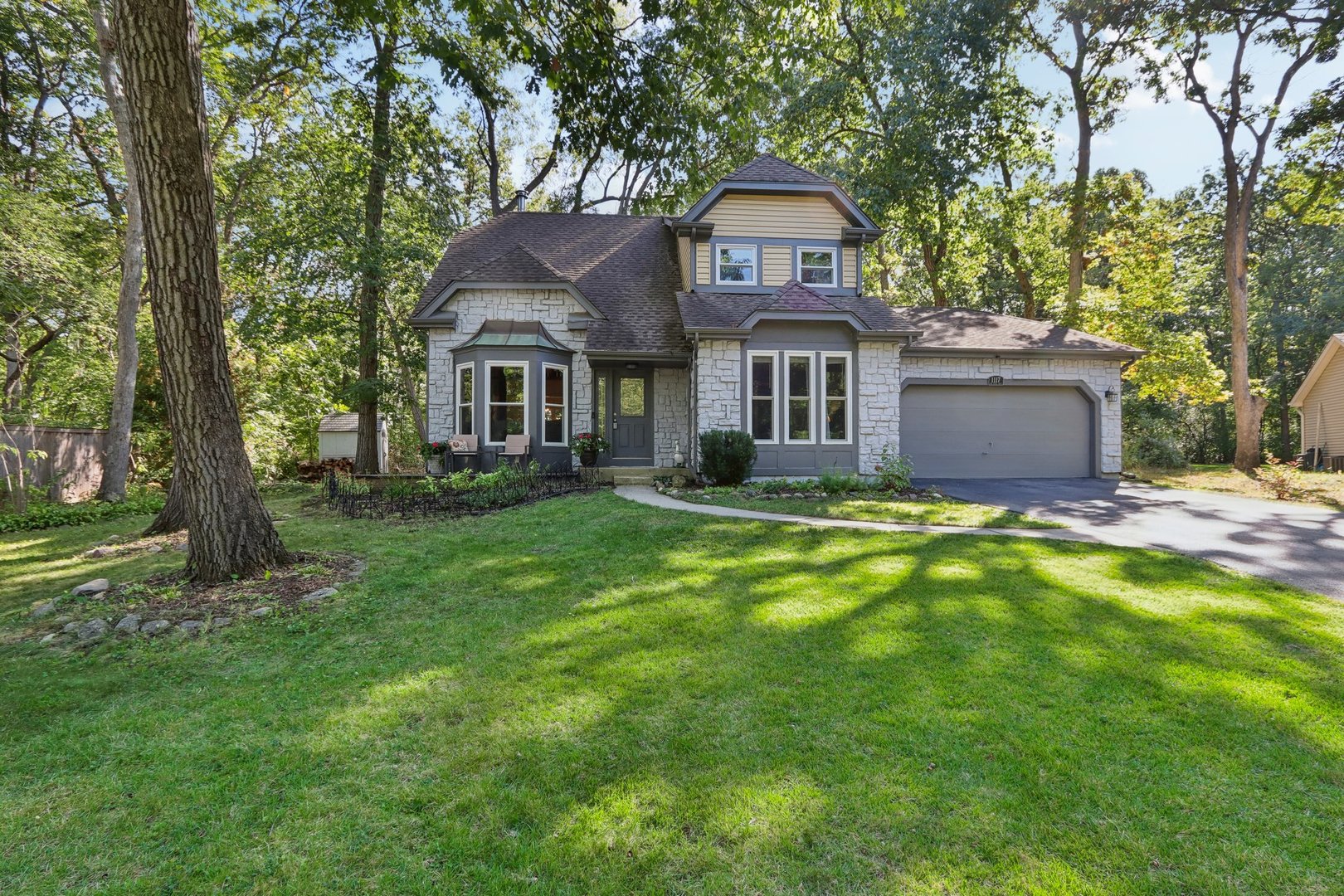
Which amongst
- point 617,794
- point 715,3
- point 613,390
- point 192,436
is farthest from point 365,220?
point 617,794


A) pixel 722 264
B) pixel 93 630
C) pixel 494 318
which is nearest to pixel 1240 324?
pixel 722 264

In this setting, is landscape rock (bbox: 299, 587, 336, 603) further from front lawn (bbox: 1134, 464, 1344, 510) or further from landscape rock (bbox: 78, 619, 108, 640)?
front lawn (bbox: 1134, 464, 1344, 510)

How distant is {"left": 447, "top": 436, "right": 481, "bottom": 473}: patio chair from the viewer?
12.2 meters

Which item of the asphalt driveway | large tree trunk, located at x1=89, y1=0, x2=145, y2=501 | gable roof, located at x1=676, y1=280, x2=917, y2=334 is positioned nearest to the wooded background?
large tree trunk, located at x1=89, y1=0, x2=145, y2=501

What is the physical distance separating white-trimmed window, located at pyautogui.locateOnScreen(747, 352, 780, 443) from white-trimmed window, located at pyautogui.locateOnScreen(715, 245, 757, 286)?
2744 mm

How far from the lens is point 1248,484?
12297 millimetres

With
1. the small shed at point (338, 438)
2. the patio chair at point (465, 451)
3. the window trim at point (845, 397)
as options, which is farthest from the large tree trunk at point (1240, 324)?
the small shed at point (338, 438)

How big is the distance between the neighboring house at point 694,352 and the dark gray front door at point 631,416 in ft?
0.10

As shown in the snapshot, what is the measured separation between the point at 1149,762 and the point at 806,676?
5.53 ft

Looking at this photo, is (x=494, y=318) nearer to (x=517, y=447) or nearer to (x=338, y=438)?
(x=517, y=447)

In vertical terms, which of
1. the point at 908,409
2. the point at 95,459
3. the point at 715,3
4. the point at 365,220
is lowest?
the point at 95,459

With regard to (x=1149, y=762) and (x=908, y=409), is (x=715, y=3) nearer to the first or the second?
(x=1149, y=762)

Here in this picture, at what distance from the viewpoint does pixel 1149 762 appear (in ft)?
8.93

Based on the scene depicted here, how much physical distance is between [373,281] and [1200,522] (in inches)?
633
